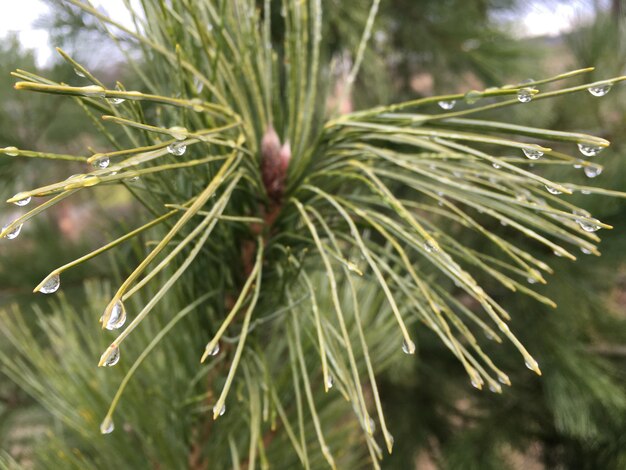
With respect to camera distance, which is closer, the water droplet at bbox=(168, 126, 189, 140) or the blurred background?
the water droplet at bbox=(168, 126, 189, 140)

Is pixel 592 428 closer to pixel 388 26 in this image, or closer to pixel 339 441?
pixel 339 441

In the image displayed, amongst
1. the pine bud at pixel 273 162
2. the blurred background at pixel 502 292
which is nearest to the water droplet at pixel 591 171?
the pine bud at pixel 273 162

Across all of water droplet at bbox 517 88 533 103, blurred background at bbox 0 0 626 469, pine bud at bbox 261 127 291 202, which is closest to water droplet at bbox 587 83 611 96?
water droplet at bbox 517 88 533 103

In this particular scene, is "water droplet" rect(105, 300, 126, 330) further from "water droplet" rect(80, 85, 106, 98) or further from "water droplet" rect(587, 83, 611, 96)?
"water droplet" rect(587, 83, 611, 96)

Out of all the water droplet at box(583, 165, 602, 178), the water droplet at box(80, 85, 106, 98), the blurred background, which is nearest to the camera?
the water droplet at box(80, 85, 106, 98)

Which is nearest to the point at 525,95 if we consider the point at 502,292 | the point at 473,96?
the point at 473,96

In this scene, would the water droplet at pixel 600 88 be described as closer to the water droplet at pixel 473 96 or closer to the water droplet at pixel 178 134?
the water droplet at pixel 473 96

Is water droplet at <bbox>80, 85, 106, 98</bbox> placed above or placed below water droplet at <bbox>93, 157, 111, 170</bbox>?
above
